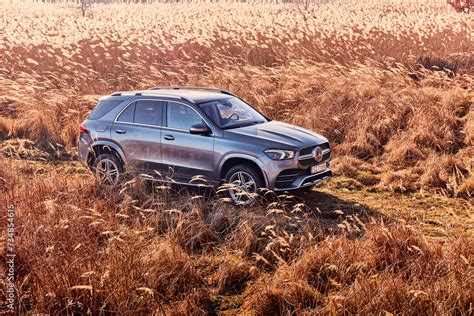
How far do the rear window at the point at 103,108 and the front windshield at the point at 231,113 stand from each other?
1.73 meters

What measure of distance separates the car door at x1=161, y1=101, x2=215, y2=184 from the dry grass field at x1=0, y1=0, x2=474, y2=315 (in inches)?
13.8

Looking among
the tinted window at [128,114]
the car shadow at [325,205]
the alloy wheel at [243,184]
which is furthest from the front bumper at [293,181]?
the tinted window at [128,114]

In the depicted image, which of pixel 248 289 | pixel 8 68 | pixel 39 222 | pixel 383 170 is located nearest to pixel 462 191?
pixel 383 170

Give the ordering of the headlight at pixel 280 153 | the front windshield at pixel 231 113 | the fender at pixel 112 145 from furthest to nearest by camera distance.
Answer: the fender at pixel 112 145 < the front windshield at pixel 231 113 < the headlight at pixel 280 153

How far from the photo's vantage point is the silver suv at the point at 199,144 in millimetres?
7754

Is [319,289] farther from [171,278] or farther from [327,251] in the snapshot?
[171,278]

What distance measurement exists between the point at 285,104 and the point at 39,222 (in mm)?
7681

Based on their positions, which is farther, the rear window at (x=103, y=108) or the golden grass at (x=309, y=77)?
the golden grass at (x=309, y=77)

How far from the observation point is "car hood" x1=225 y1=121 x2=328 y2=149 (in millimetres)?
7793

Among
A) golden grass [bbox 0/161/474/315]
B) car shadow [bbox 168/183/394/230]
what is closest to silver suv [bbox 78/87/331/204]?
car shadow [bbox 168/183/394/230]

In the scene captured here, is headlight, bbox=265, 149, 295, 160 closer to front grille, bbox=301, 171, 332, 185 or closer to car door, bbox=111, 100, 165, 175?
front grille, bbox=301, 171, 332, 185

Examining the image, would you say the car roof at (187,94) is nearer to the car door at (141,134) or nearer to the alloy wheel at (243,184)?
the car door at (141,134)

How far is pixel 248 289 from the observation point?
5.52 meters

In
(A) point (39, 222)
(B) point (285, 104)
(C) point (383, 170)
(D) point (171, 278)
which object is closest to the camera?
(D) point (171, 278)
